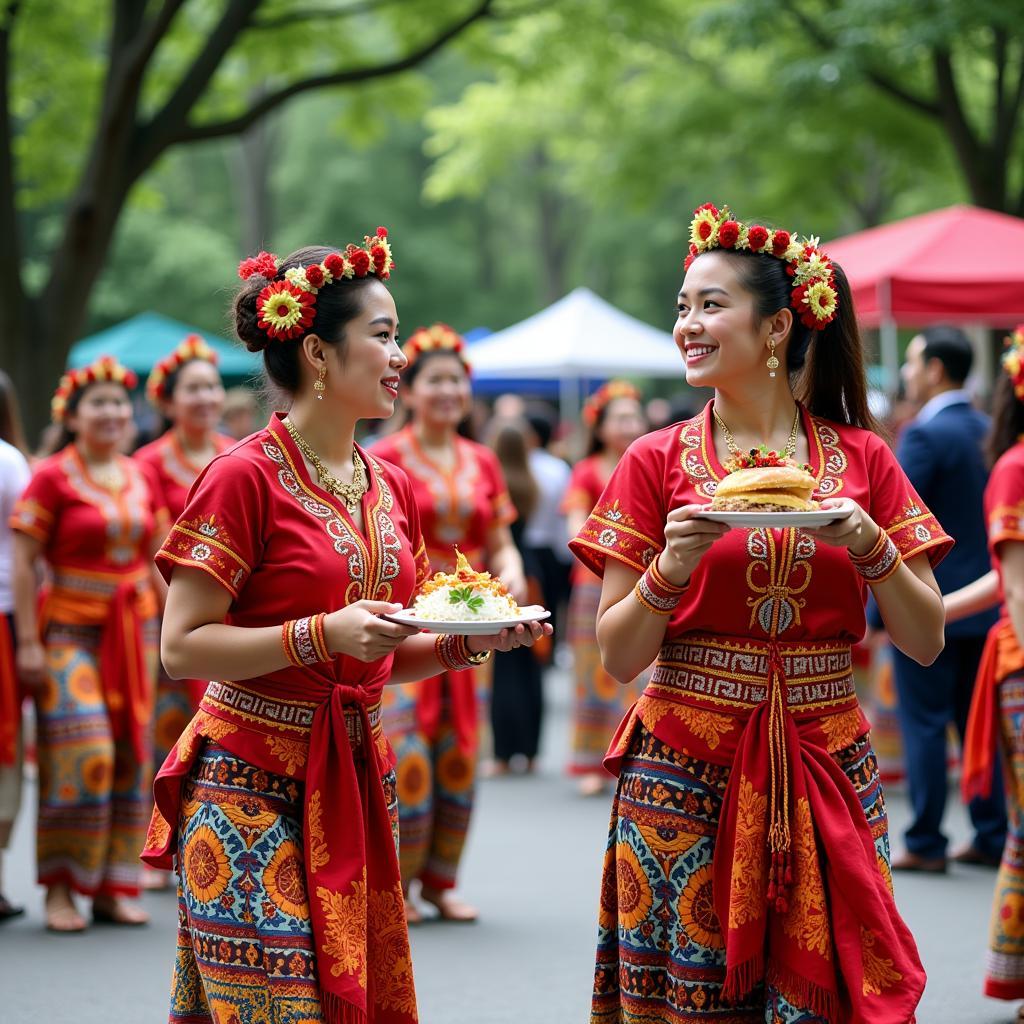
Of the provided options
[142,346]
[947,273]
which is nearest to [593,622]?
[947,273]

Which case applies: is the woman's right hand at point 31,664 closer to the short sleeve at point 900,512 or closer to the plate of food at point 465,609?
the plate of food at point 465,609

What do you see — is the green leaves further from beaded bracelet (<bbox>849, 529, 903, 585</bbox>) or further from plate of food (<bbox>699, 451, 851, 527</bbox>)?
beaded bracelet (<bbox>849, 529, 903, 585</bbox>)

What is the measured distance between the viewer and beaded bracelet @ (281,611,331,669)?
11.7 feet

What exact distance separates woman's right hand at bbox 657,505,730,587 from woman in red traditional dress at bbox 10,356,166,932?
4241mm

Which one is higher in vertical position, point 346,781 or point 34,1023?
point 346,781

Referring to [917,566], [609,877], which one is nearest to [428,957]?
[609,877]

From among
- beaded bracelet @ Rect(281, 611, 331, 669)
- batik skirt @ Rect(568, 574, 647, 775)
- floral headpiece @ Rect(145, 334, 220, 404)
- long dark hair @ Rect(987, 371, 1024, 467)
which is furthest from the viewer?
batik skirt @ Rect(568, 574, 647, 775)

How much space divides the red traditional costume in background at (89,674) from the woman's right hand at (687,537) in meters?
4.24

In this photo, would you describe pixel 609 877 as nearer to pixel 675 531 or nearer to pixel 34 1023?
pixel 675 531

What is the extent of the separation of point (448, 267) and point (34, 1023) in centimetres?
3434

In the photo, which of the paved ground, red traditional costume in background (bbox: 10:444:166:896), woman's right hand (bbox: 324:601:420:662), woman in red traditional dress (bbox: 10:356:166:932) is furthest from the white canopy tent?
woman's right hand (bbox: 324:601:420:662)

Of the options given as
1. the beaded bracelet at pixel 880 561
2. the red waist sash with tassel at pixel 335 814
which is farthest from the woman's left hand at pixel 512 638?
the beaded bracelet at pixel 880 561

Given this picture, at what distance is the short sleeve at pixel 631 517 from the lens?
12.4 ft

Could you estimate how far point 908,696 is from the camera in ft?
26.4
